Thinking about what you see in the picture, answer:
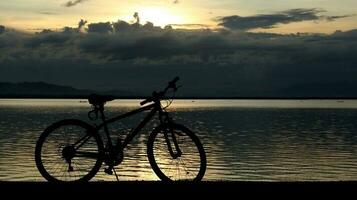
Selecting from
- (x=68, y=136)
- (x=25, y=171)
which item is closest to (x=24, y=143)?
(x=25, y=171)

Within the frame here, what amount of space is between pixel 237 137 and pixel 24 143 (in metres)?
25.2

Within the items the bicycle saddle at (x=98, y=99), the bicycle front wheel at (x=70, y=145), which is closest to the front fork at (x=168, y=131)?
the bicycle saddle at (x=98, y=99)

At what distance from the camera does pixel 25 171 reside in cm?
3578
